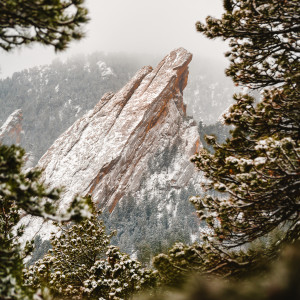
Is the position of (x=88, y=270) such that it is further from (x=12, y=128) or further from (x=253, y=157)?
(x=12, y=128)

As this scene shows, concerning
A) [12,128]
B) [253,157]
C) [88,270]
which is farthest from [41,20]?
[12,128]

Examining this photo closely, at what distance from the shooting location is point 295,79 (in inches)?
235

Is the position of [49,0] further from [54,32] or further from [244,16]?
[244,16]

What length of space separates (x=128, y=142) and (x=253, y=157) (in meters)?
80.6

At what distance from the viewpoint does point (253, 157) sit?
6707 mm

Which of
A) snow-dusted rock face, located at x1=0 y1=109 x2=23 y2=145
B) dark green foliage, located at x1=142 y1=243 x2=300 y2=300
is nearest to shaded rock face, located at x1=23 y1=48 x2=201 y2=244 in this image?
snow-dusted rock face, located at x1=0 y1=109 x2=23 y2=145

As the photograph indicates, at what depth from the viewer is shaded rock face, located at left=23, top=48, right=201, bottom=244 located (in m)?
83.6

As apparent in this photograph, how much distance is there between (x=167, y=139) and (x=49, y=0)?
9942 cm

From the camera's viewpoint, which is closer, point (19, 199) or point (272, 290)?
point (272, 290)

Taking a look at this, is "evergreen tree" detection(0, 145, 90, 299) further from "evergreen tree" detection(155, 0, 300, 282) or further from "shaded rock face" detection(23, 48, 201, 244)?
"shaded rock face" detection(23, 48, 201, 244)

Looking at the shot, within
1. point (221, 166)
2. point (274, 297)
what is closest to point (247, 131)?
point (221, 166)

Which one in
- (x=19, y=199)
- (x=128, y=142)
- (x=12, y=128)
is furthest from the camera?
(x=12, y=128)

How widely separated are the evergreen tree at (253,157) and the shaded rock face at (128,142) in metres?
76.8

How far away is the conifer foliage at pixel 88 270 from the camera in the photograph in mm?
9141
